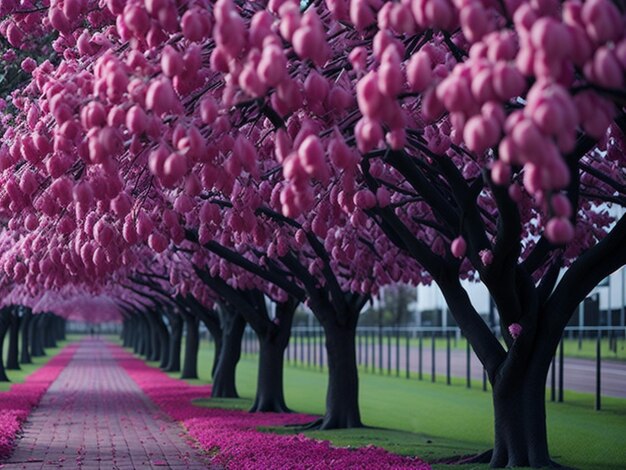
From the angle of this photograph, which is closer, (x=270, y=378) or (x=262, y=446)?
(x=262, y=446)

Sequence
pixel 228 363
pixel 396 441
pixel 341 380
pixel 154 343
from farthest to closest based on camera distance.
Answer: pixel 154 343, pixel 228 363, pixel 341 380, pixel 396 441

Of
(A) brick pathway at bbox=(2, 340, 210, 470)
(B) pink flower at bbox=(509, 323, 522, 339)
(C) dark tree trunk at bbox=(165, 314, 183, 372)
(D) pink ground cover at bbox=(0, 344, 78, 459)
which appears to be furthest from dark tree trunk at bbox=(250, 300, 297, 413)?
(C) dark tree trunk at bbox=(165, 314, 183, 372)

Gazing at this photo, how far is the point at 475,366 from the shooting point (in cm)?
4372

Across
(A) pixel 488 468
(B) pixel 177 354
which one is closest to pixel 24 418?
(A) pixel 488 468

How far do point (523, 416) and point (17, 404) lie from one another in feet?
54.4

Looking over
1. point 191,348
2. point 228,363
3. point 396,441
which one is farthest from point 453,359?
point 396,441

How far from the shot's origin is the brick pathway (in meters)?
15.3

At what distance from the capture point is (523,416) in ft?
40.6

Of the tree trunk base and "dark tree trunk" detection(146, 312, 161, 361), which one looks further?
"dark tree trunk" detection(146, 312, 161, 361)

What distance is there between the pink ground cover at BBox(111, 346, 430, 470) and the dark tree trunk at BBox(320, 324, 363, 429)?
1493mm

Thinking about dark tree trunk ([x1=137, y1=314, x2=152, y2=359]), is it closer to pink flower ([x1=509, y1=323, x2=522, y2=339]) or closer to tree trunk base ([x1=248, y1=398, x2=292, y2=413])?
tree trunk base ([x1=248, y1=398, x2=292, y2=413])

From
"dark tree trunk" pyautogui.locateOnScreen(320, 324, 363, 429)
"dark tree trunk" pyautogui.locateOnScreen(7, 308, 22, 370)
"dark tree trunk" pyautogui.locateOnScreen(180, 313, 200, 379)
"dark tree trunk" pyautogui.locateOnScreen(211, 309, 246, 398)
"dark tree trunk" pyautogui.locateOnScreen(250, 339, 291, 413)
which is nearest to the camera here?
"dark tree trunk" pyautogui.locateOnScreen(320, 324, 363, 429)

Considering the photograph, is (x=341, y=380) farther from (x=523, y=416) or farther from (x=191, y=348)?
(x=191, y=348)

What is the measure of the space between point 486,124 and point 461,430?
16.4 meters
